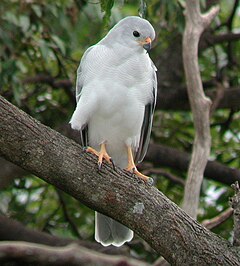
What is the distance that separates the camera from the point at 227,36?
23.2 feet

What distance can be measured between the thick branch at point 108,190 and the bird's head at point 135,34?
1130 mm

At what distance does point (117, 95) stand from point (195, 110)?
1.40 meters

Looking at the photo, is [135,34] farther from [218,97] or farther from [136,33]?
[218,97]

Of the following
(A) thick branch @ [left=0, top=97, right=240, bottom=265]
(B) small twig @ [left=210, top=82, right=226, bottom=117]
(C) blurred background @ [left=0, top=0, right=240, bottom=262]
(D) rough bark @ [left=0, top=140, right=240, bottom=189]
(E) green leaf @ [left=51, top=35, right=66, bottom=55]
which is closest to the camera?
(A) thick branch @ [left=0, top=97, right=240, bottom=265]

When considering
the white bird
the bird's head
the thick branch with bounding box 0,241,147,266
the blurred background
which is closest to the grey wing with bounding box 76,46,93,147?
the white bird

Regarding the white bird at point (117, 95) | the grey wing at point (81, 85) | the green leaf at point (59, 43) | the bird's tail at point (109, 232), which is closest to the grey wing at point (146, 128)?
the white bird at point (117, 95)

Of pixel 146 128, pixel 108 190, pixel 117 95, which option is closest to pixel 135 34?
pixel 117 95

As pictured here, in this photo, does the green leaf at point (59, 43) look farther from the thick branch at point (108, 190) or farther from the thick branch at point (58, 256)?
the thick branch at point (58, 256)

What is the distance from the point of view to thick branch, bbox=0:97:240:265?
146 inches

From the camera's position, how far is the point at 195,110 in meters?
5.96

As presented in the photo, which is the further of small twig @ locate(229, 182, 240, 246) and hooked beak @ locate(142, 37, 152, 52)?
hooked beak @ locate(142, 37, 152, 52)

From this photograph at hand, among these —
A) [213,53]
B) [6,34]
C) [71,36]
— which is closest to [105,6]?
[6,34]

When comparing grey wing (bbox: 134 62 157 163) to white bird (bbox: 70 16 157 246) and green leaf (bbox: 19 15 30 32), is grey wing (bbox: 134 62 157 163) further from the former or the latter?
green leaf (bbox: 19 15 30 32)

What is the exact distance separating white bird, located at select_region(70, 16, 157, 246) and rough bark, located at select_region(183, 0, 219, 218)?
2.70ft
